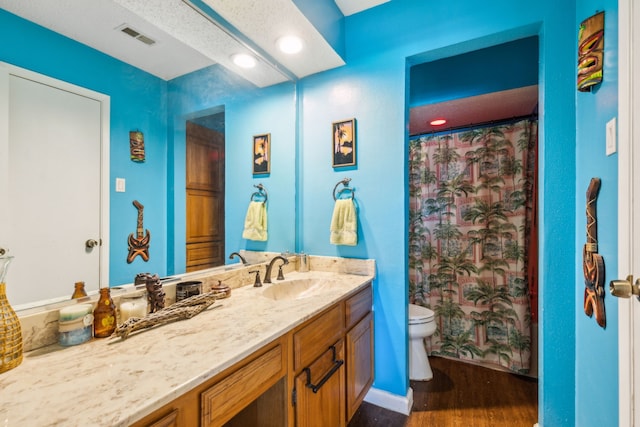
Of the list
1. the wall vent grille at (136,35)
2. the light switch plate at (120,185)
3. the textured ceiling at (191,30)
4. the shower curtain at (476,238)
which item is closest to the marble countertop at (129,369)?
the light switch plate at (120,185)

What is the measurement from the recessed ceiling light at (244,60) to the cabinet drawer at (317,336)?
146 centimetres

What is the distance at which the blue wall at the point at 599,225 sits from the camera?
95 cm

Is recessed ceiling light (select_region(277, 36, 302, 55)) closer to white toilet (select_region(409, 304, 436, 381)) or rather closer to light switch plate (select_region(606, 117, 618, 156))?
light switch plate (select_region(606, 117, 618, 156))

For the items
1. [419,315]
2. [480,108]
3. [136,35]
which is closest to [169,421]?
[136,35]

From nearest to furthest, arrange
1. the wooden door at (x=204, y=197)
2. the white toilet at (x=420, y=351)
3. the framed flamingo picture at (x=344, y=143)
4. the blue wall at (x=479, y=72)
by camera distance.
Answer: the wooden door at (x=204, y=197) < the framed flamingo picture at (x=344, y=143) < the blue wall at (x=479, y=72) < the white toilet at (x=420, y=351)

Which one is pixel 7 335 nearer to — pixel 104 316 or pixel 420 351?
pixel 104 316

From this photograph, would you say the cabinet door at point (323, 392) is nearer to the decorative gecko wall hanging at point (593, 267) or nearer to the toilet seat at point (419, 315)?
the toilet seat at point (419, 315)

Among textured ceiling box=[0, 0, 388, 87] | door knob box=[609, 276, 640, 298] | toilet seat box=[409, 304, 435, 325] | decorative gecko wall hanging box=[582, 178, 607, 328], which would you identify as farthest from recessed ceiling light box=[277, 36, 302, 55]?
toilet seat box=[409, 304, 435, 325]

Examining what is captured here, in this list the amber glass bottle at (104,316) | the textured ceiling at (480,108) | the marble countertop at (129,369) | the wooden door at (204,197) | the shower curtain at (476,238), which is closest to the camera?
the marble countertop at (129,369)

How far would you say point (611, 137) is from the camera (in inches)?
37.7

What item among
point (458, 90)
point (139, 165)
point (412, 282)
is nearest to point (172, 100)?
point (139, 165)

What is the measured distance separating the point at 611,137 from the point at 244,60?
67.8 inches

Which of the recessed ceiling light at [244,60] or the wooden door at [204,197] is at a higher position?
the recessed ceiling light at [244,60]

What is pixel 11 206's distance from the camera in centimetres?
80
